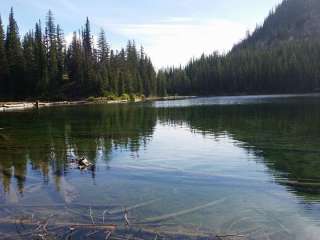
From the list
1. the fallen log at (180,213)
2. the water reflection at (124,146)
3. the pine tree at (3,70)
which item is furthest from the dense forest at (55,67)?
the fallen log at (180,213)

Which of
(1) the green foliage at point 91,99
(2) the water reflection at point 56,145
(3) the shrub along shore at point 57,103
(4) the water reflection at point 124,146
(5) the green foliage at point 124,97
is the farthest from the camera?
(5) the green foliage at point 124,97

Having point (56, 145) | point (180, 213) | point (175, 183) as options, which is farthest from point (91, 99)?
point (180, 213)

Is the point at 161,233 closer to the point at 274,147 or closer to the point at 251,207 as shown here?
the point at 251,207

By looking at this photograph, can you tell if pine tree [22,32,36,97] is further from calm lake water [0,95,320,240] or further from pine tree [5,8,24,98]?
calm lake water [0,95,320,240]

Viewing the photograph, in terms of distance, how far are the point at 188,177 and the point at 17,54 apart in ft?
385

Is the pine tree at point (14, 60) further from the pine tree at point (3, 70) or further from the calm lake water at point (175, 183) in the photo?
the calm lake water at point (175, 183)

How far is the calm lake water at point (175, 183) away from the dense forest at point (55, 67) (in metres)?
93.4

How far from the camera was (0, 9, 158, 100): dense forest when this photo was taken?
125 meters

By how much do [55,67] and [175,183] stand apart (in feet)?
382

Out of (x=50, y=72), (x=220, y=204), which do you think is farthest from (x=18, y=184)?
(x=50, y=72)

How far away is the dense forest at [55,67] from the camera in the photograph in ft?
409

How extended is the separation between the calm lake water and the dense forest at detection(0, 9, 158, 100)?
93384 mm

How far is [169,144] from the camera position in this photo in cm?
3341

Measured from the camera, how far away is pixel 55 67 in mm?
130000
